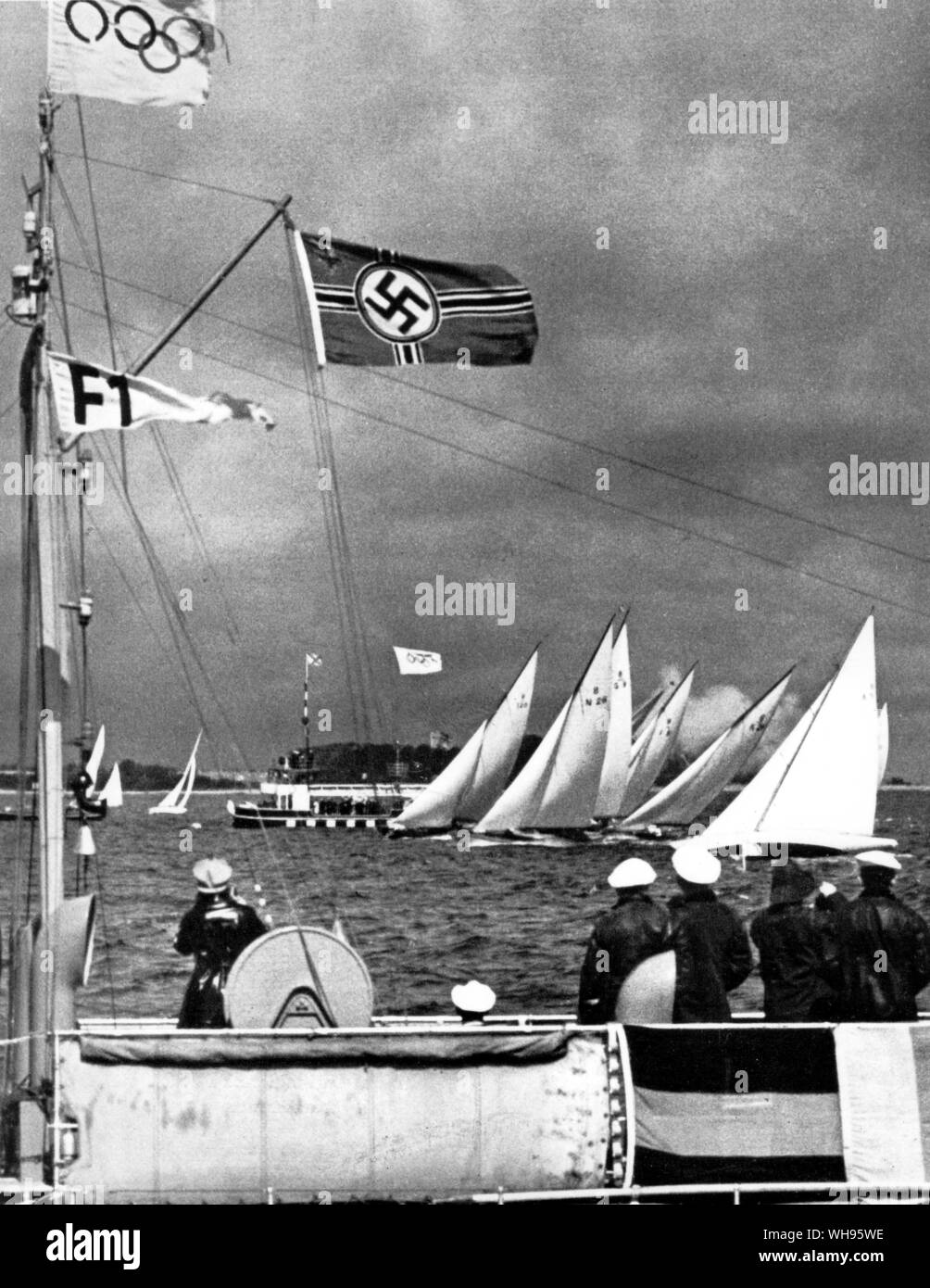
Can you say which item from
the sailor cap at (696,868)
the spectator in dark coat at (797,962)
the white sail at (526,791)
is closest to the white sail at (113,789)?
the sailor cap at (696,868)

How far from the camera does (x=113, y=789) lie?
1362 cm

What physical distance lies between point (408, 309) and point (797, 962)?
481cm

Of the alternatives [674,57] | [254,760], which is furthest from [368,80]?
[254,760]

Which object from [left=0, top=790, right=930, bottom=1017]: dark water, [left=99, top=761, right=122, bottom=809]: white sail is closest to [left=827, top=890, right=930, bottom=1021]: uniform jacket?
[left=0, top=790, right=930, bottom=1017]: dark water

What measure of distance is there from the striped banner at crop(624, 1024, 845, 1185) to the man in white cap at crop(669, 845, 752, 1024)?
23.9 inches

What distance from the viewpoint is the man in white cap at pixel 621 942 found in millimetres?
8500

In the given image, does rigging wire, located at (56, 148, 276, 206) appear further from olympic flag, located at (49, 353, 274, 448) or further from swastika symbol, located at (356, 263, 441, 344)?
olympic flag, located at (49, 353, 274, 448)

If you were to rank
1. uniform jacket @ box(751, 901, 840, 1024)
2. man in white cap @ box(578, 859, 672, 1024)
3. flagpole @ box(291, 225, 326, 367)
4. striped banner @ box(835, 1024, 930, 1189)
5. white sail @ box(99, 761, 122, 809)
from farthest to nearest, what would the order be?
white sail @ box(99, 761, 122, 809) → flagpole @ box(291, 225, 326, 367) → uniform jacket @ box(751, 901, 840, 1024) → man in white cap @ box(578, 859, 672, 1024) → striped banner @ box(835, 1024, 930, 1189)

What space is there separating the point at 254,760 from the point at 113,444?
332 cm

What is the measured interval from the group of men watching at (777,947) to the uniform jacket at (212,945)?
2.14 meters

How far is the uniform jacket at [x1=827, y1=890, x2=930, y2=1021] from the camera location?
8.93m

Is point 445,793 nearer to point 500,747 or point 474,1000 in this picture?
point 500,747

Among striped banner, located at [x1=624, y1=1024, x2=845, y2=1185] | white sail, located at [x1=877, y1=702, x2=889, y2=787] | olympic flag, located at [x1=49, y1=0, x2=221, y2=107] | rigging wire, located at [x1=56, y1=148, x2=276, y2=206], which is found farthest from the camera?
white sail, located at [x1=877, y1=702, x2=889, y2=787]

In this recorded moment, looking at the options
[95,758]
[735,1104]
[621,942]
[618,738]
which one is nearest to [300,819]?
[618,738]
